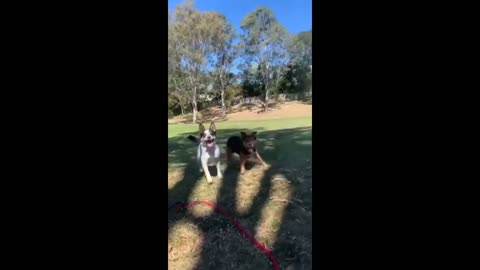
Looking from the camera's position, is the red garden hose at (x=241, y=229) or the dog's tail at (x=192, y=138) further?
the dog's tail at (x=192, y=138)

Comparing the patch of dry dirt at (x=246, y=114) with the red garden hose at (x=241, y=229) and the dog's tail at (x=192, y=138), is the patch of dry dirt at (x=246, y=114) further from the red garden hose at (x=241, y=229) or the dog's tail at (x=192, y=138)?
the red garden hose at (x=241, y=229)

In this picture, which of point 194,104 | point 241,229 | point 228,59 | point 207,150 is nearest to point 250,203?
point 241,229

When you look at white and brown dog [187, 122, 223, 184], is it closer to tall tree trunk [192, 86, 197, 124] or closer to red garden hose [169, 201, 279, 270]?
tall tree trunk [192, 86, 197, 124]

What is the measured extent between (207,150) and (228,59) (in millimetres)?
410

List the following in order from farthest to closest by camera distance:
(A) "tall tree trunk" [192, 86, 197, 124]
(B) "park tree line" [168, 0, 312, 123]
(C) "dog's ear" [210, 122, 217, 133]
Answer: (C) "dog's ear" [210, 122, 217, 133] → (A) "tall tree trunk" [192, 86, 197, 124] → (B) "park tree line" [168, 0, 312, 123]

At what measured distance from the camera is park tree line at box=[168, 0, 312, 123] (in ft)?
2.93

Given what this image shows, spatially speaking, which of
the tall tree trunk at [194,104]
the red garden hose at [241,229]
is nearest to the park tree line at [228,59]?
the tall tree trunk at [194,104]

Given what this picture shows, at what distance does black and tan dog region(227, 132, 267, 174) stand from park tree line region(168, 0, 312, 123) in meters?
0.18

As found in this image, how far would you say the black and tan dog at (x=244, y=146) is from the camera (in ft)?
4.11

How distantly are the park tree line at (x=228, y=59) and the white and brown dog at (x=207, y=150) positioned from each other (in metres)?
0.10

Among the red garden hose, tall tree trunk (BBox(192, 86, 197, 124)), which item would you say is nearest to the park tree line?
tall tree trunk (BBox(192, 86, 197, 124))
